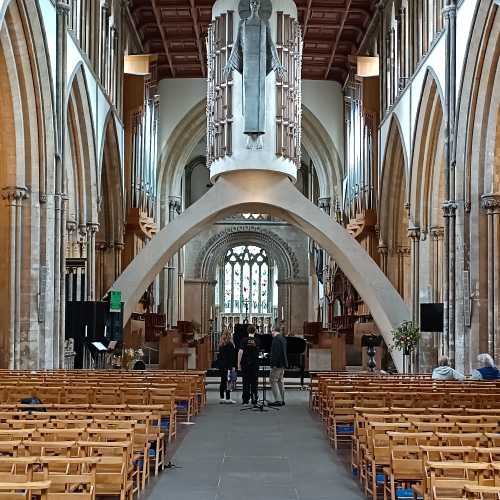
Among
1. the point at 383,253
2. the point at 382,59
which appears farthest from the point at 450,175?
the point at 382,59

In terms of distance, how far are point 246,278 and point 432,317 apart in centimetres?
2686

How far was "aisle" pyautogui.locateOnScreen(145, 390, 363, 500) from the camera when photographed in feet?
26.5

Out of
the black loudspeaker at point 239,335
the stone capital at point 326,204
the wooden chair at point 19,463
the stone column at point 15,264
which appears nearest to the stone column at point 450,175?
the black loudspeaker at point 239,335

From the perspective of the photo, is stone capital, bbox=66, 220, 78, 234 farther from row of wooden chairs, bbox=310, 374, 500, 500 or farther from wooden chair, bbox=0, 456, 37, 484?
wooden chair, bbox=0, 456, 37, 484

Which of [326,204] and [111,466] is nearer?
[111,466]

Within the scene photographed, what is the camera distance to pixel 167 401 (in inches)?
439

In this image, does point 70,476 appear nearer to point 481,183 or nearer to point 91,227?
point 481,183

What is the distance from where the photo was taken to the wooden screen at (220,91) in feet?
73.4

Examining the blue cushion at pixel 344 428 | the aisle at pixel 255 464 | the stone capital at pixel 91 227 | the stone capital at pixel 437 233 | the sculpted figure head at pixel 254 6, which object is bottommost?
the aisle at pixel 255 464

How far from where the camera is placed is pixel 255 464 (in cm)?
966

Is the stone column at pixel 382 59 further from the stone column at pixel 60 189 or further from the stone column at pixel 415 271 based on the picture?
the stone column at pixel 60 189

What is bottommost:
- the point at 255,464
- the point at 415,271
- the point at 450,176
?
the point at 255,464

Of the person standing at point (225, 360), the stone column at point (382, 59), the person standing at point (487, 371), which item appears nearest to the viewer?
the person standing at point (487, 371)

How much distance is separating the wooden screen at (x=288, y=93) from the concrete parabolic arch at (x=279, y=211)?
79 centimetres
